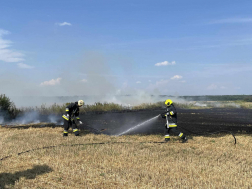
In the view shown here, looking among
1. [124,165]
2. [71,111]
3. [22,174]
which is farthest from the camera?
[71,111]

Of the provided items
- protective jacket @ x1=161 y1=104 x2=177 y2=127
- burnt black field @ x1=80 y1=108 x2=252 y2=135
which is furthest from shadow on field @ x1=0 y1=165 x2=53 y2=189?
burnt black field @ x1=80 y1=108 x2=252 y2=135

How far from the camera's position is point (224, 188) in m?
5.20

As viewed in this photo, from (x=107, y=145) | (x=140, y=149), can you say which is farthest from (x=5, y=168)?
(x=140, y=149)

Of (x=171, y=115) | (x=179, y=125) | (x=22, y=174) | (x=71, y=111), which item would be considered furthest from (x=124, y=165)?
(x=179, y=125)

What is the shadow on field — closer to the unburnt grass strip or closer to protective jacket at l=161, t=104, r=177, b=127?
the unburnt grass strip

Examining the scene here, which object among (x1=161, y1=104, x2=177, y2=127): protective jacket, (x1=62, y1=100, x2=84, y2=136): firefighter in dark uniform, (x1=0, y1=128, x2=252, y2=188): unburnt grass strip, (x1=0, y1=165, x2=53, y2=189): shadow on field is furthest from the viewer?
(x1=62, y1=100, x2=84, y2=136): firefighter in dark uniform

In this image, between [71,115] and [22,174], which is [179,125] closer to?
[71,115]

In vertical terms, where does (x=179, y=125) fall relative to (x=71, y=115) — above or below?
below


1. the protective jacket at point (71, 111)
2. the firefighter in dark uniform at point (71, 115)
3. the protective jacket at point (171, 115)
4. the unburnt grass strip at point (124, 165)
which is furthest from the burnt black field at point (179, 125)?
the unburnt grass strip at point (124, 165)

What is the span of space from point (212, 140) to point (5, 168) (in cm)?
896

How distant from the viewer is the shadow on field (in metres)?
5.66

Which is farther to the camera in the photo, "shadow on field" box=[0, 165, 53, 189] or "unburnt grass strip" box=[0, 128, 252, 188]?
"shadow on field" box=[0, 165, 53, 189]

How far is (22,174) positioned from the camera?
6.18 meters

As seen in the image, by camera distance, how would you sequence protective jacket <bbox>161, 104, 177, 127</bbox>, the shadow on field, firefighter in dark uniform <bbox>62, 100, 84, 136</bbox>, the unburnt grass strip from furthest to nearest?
1. firefighter in dark uniform <bbox>62, 100, 84, 136</bbox>
2. protective jacket <bbox>161, 104, 177, 127</bbox>
3. the shadow on field
4. the unburnt grass strip
